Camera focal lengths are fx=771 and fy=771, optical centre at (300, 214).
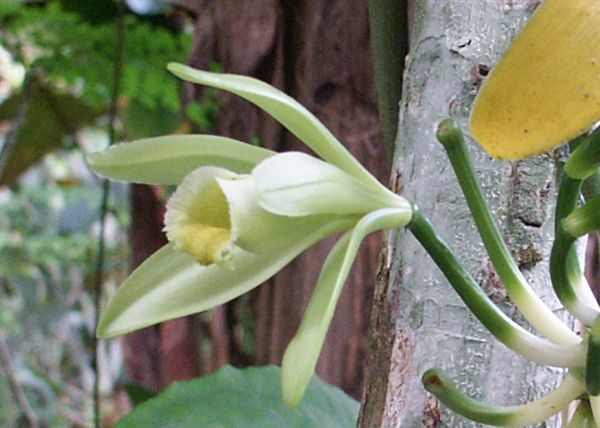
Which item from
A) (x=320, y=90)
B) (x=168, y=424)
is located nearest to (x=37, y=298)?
(x=320, y=90)

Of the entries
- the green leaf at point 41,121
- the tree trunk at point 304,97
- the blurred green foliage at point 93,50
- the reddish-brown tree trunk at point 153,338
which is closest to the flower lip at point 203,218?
the tree trunk at point 304,97

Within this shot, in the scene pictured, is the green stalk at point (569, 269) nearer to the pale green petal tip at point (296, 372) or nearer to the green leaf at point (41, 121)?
the pale green petal tip at point (296, 372)

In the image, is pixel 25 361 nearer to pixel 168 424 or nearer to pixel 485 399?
pixel 168 424

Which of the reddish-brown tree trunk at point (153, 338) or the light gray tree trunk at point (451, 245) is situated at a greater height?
the light gray tree trunk at point (451, 245)

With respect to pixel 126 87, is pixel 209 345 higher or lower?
lower

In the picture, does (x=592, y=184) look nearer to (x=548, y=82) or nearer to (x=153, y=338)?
(x=548, y=82)
